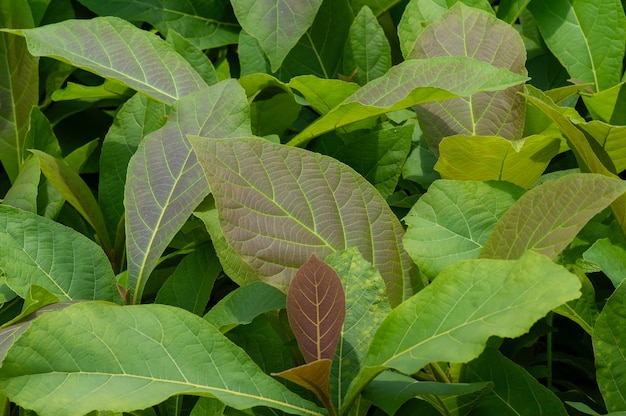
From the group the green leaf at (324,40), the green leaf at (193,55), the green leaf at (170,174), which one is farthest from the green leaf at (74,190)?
the green leaf at (324,40)

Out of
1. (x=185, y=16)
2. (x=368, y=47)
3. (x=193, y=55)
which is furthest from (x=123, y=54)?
(x=368, y=47)

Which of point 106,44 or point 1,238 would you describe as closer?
point 1,238

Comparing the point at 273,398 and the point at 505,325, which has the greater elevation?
the point at 505,325

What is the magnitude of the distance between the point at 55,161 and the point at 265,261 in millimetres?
387

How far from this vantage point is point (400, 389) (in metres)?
0.70

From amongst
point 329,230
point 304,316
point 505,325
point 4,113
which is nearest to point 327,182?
point 329,230

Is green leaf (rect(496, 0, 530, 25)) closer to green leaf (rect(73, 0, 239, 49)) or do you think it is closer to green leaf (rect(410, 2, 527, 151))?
green leaf (rect(410, 2, 527, 151))

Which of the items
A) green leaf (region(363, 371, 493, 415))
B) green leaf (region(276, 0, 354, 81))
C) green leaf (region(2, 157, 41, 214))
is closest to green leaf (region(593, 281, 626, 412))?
green leaf (region(363, 371, 493, 415))

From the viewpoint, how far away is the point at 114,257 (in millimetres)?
1033

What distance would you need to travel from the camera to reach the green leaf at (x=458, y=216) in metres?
0.79

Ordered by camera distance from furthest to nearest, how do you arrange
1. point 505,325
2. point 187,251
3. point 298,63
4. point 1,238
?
point 298,63
point 187,251
point 1,238
point 505,325

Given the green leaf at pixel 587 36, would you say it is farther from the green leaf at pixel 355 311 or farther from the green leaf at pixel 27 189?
the green leaf at pixel 27 189

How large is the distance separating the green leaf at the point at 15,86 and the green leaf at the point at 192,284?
391 millimetres

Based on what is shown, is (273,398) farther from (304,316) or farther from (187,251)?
(187,251)
